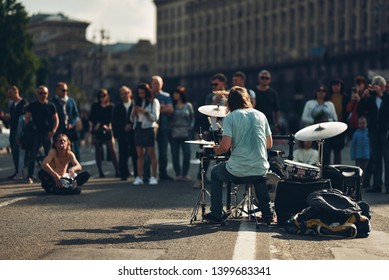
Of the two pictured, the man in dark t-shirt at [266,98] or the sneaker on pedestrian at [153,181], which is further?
the sneaker on pedestrian at [153,181]

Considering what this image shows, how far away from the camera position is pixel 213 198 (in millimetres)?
12984

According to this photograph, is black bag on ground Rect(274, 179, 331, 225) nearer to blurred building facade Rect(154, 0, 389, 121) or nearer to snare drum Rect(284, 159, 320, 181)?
snare drum Rect(284, 159, 320, 181)

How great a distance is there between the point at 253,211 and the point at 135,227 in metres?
1.38

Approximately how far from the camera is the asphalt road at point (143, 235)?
10094 millimetres

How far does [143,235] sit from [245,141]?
170cm

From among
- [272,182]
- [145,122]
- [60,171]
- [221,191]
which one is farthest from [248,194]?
[145,122]

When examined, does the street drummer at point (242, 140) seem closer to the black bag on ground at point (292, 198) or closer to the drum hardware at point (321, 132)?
the black bag on ground at point (292, 198)

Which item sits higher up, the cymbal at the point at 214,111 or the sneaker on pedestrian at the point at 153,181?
the cymbal at the point at 214,111

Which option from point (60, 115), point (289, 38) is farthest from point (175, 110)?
point (289, 38)

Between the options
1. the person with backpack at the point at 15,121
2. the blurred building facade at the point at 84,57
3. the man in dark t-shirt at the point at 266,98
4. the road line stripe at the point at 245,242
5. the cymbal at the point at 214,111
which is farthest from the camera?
the blurred building facade at the point at 84,57

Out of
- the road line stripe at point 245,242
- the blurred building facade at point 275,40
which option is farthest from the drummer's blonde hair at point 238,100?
the blurred building facade at point 275,40

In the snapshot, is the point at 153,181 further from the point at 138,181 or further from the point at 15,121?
the point at 15,121

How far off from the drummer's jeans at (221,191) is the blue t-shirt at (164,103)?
8.67 metres

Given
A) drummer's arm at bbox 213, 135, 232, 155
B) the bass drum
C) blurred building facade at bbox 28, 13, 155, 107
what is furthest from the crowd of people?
blurred building facade at bbox 28, 13, 155, 107
